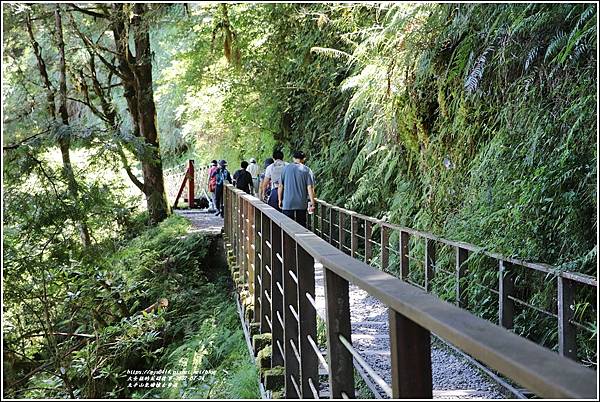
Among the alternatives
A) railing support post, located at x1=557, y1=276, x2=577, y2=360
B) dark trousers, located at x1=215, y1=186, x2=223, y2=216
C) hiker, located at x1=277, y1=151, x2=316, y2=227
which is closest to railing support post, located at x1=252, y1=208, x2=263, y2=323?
railing support post, located at x1=557, y1=276, x2=577, y2=360

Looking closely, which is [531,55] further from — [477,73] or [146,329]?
[146,329]

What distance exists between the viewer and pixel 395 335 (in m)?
1.61

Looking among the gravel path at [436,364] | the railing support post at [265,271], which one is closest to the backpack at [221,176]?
the gravel path at [436,364]

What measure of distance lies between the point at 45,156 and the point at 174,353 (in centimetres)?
277

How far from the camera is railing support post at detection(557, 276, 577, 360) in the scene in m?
4.04

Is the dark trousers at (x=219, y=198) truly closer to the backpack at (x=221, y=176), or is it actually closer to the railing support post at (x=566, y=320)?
the backpack at (x=221, y=176)

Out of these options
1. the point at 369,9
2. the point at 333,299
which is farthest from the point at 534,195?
the point at 369,9

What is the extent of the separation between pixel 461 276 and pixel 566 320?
6.12ft

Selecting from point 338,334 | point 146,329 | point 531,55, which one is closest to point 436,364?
point 531,55

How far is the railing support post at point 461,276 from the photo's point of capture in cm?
585

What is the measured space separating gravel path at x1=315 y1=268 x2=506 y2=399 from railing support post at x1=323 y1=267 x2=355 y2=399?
1.24 meters

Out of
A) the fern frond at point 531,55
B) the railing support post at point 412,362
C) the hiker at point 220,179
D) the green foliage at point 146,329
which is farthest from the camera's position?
the hiker at point 220,179

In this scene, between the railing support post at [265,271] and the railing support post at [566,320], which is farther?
the railing support post at [265,271]

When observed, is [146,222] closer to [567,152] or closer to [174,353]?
[174,353]
